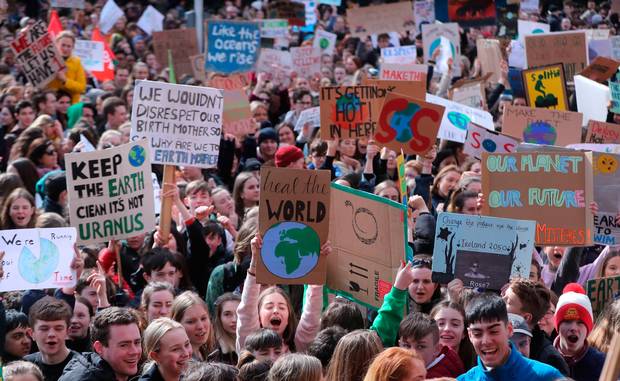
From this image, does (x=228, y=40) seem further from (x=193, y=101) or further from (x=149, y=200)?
(x=149, y=200)

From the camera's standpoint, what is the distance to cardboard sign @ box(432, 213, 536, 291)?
23.7 ft

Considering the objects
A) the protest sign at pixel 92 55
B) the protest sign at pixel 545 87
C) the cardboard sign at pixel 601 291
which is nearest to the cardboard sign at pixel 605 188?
the cardboard sign at pixel 601 291

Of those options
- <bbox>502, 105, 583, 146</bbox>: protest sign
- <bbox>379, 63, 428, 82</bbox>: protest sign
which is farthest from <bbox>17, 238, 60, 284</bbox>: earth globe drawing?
<bbox>379, 63, 428, 82</bbox>: protest sign

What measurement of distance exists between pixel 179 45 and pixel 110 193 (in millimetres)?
11027

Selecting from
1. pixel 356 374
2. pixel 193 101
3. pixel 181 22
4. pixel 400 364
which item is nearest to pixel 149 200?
pixel 193 101

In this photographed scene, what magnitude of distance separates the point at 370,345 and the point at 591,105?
7957 mm

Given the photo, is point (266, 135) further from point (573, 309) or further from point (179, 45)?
point (179, 45)

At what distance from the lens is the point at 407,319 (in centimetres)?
625

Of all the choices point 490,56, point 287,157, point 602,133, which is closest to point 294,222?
point 287,157

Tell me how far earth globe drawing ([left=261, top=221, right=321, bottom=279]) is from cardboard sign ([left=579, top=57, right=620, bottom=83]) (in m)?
7.72

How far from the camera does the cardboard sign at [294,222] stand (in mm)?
7141

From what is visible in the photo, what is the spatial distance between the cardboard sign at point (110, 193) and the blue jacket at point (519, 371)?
3.70m

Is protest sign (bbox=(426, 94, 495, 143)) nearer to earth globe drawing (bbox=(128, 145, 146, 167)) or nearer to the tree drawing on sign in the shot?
earth globe drawing (bbox=(128, 145, 146, 167))

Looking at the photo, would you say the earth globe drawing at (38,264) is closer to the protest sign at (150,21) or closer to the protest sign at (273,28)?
the protest sign at (273,28)
